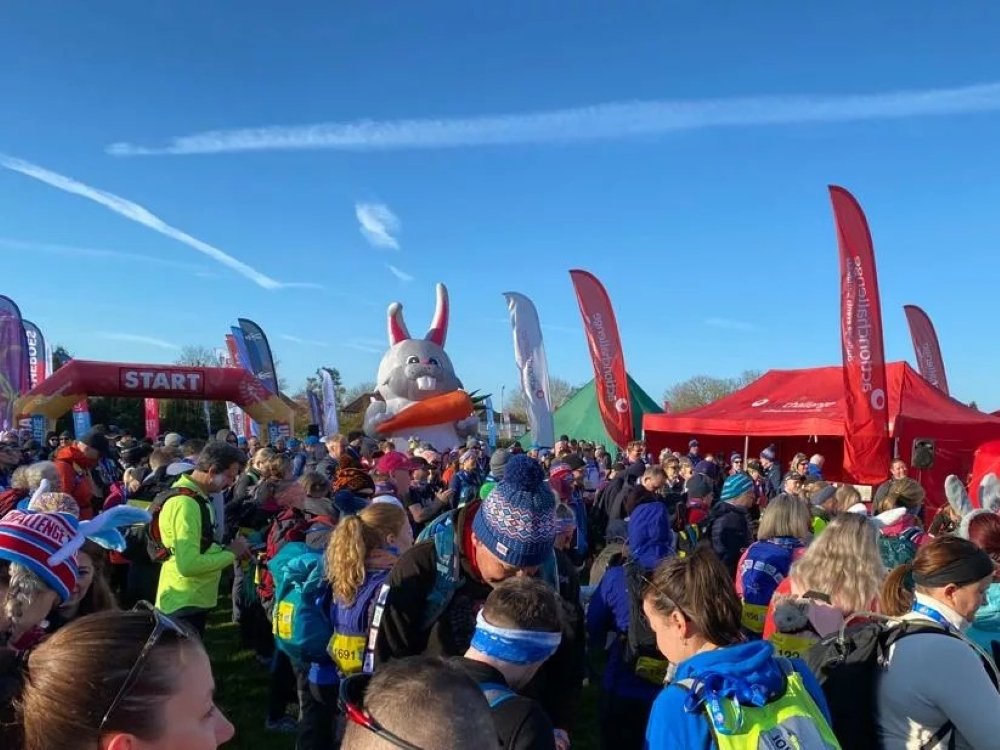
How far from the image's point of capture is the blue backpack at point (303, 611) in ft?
12.1

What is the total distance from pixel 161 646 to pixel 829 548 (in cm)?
264

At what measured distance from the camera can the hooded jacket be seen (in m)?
3.48

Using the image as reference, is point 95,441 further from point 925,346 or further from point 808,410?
point 925,346

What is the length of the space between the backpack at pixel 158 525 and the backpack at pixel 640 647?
253 cm

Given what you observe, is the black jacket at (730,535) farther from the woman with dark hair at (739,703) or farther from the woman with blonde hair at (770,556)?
the woman with dark hair at (739,703)

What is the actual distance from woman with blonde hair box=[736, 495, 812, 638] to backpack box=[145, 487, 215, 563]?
120 inches

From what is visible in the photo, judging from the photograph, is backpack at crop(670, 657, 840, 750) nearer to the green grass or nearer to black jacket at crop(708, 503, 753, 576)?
the green grass

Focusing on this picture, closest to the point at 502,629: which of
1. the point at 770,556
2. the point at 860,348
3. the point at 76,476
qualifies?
the point at 770,556

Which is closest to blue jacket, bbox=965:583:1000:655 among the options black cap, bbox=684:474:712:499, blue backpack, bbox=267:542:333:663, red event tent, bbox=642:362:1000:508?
blue backpack, bbox=267:542:333:663

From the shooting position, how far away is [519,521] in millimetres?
2443

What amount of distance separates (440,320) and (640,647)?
21355 millimetres

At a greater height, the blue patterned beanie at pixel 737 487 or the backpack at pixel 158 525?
the backpack at pixel 158 525

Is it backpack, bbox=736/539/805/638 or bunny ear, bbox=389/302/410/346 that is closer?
backpack, bbox=736/539/805/638

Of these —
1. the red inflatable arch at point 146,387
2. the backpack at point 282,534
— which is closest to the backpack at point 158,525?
the backpack at point 282,534
